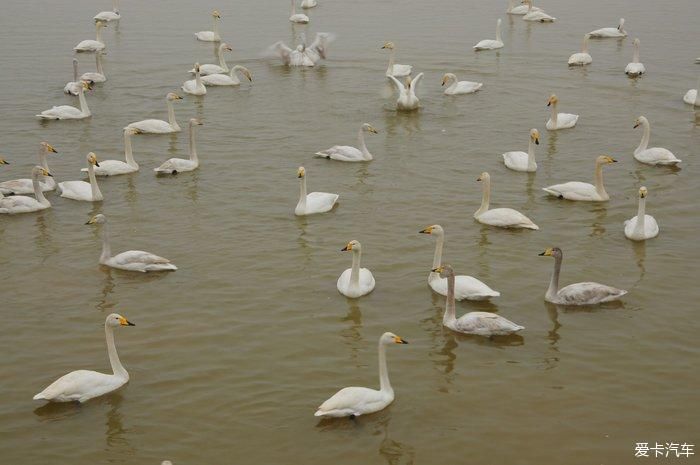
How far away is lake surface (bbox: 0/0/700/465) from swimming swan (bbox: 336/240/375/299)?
0.16m

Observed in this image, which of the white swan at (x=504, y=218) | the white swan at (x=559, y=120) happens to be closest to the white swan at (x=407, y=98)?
the white swan at (x=559, y=120)

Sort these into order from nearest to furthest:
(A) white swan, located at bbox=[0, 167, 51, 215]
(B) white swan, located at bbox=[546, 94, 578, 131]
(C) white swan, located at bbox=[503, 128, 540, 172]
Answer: (A) white swan, located at bbox=[0, 167, 51, 215] → (C) white swan, located at bbox=[503, 128, 540, 172] → (B) white swan, located at bbox=[546, 94, 578, 131]

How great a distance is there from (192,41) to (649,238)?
2085cm

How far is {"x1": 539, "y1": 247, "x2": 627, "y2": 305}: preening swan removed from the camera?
47.8 ft

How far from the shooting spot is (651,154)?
21094mm

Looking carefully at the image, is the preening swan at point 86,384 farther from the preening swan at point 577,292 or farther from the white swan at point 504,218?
the white swan at point 504,218

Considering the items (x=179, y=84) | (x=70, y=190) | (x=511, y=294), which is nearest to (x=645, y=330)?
(x=511, y=294)

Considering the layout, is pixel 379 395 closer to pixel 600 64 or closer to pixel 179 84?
pixel 179 84

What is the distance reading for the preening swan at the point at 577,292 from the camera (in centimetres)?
1455

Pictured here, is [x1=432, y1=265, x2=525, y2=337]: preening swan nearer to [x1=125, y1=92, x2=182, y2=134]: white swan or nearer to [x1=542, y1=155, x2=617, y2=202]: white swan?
→ [x1=542, y1=155, x2=617, y2=202]: white swan

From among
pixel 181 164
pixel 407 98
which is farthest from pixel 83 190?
pixel 407 98

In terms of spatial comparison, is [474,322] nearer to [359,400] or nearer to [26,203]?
[359,400]

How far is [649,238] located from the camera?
17.2m

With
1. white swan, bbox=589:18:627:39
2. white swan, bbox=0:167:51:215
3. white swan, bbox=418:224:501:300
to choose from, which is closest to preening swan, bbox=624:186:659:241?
white swan, bbox=418:224:501:300
